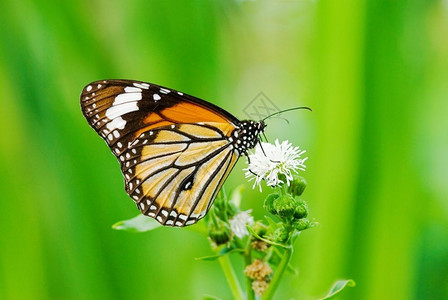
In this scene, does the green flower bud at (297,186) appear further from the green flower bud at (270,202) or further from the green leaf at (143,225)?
the green leaf at (143,225)

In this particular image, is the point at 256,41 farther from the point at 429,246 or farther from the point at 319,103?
the point at 429,246

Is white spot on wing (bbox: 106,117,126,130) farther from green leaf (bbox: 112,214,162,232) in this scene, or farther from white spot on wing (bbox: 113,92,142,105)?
green leaf (bbox: 112,214,162,232)

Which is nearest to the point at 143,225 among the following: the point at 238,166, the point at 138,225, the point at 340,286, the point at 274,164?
the point at 138,225

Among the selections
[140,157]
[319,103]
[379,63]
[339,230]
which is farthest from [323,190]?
[140,157]

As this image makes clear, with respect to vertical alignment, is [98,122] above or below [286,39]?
below

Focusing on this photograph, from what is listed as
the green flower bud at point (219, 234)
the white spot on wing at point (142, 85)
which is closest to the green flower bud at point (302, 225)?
the green flower bud at point (219, 234)

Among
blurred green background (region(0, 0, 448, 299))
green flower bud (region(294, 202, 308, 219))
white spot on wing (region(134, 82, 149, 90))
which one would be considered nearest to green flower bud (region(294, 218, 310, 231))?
green flower bud (region(294, 202, 308, 219))
